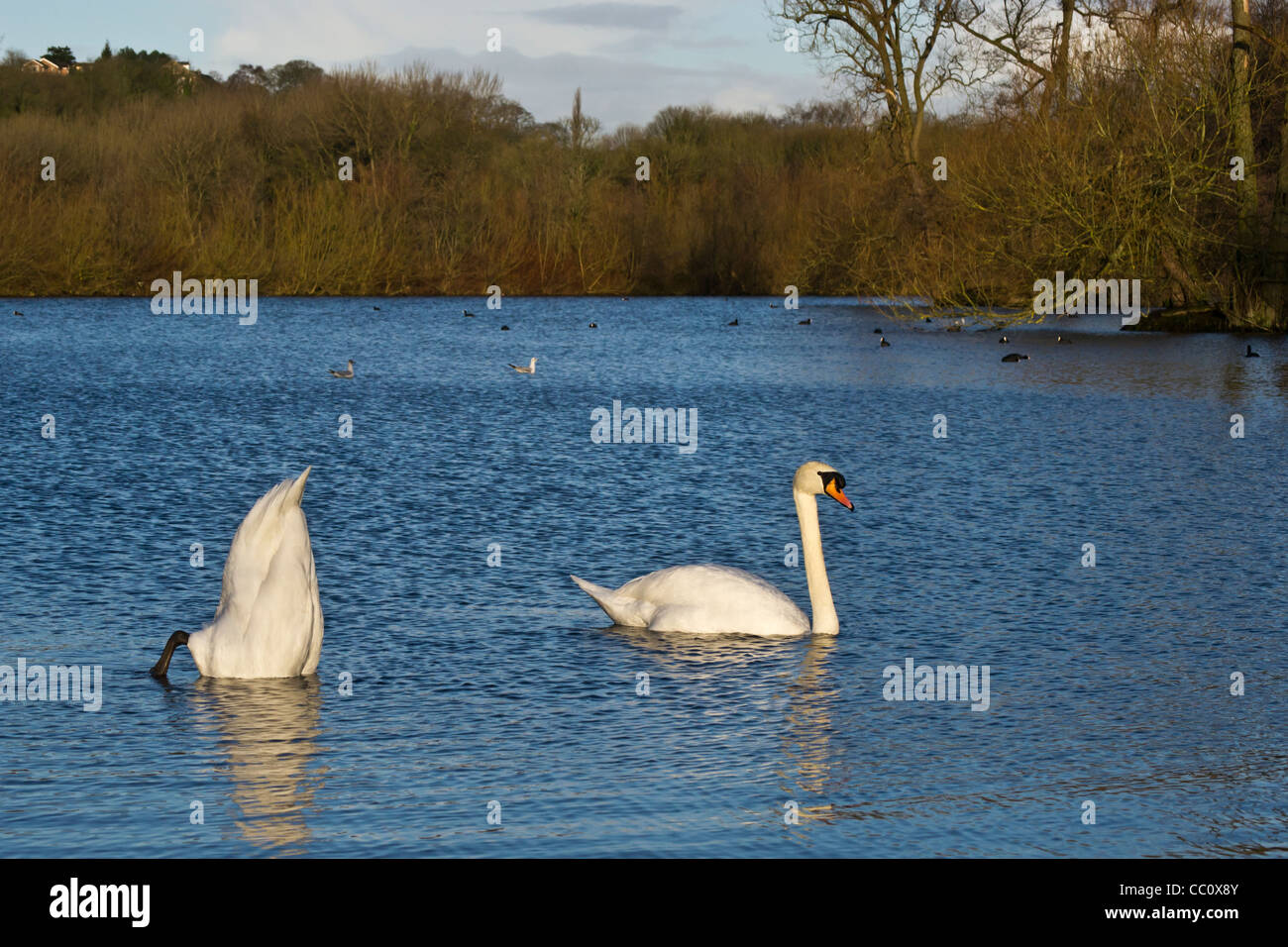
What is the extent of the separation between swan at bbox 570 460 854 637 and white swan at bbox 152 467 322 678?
207 centimetres

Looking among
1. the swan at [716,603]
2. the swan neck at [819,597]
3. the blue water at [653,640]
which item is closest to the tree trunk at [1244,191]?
the blue water at [653,640]

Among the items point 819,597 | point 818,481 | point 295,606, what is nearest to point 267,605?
point 295,606

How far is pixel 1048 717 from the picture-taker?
7953 mm

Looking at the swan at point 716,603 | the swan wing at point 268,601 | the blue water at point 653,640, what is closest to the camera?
the blue water at point 653,640

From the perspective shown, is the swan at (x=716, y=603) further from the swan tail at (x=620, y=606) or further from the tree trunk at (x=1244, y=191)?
the tree trunk at (x=1244, y=191)

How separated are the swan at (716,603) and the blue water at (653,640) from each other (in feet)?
0.69

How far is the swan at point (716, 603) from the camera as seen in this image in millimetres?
9594

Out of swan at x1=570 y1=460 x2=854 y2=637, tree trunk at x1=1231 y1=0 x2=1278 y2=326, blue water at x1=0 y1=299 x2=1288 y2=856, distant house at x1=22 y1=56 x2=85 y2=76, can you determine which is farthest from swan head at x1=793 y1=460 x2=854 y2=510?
distant house at x1=22 y1=56 x2=85 y2=76

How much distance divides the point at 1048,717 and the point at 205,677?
4.27 m

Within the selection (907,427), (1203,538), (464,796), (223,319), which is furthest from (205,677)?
(223,319)
